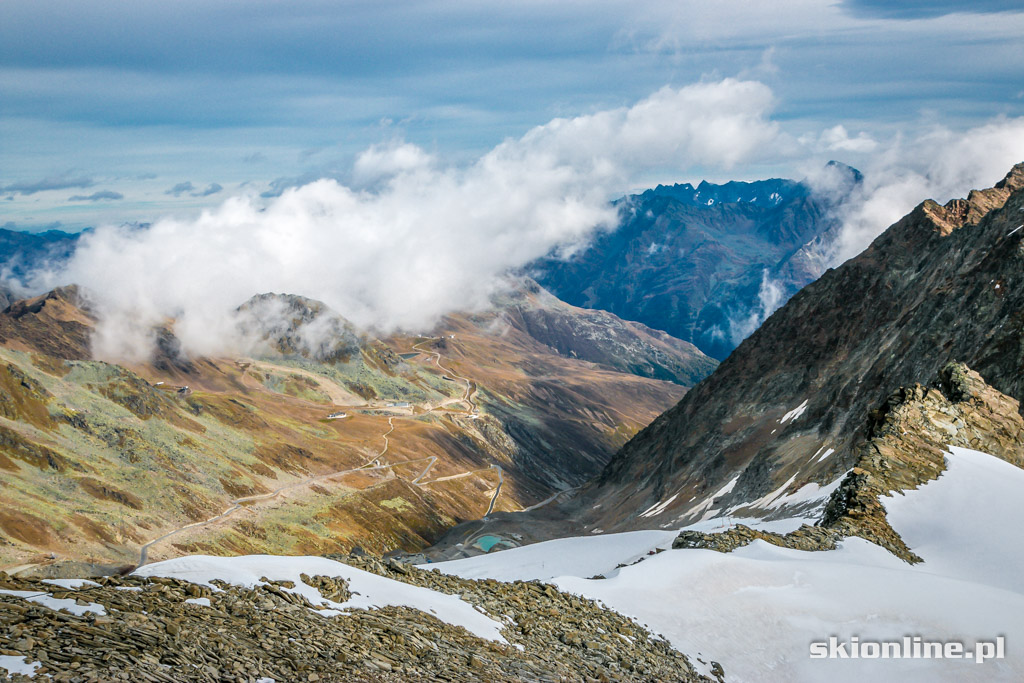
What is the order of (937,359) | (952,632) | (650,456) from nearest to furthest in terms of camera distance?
(952,632) → (937,359) → (650,456)

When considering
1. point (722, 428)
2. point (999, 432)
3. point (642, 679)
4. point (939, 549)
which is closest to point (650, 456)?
point (722, 428)

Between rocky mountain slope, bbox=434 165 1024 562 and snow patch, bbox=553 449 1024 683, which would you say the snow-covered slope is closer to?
snow patch, bbox=553 449 1024 683

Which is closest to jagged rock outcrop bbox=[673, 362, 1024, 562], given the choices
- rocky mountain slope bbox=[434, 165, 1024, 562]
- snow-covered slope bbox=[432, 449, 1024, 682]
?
rocky mountain slope bbox=[434, 165, 1024, 562]

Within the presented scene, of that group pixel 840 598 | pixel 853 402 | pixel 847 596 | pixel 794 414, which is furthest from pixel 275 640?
pixel 794 414

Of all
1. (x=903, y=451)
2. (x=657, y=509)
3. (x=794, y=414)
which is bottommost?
(x=657, y=509)

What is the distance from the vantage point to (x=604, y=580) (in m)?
32.9

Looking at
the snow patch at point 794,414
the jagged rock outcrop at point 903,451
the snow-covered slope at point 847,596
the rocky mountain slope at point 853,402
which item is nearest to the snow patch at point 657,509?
the rocky mountain slope at point 853,402

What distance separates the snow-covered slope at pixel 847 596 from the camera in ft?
83.7

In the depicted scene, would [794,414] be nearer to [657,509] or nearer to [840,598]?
[657,509]

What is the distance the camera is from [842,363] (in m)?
138

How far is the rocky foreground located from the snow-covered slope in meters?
2.76

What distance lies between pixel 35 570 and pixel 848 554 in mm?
32562

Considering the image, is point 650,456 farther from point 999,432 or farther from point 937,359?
point 999,432

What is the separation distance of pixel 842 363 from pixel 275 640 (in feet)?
450
